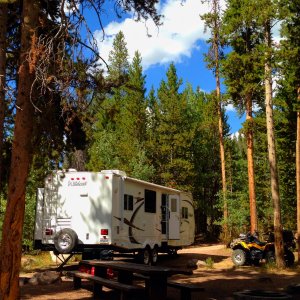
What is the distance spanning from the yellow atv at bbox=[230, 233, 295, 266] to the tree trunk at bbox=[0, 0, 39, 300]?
10116mm

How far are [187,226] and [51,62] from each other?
41.7 feet

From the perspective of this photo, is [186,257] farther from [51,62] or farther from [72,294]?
[51,62]

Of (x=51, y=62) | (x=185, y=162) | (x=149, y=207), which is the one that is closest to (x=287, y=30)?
(x=149, y=207)

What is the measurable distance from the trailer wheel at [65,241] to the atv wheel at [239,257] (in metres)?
5.83

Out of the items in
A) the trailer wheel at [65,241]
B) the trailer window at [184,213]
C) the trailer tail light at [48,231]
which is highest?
the trailer window at [184,213]

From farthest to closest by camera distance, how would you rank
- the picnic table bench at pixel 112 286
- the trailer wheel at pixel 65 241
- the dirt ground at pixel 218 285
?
the trailer wheel at pixel 65 241
the dirt ground at pixel 218 285
the picnic table bench at pixel 112 286

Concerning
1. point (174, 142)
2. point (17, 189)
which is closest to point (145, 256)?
point (17, 189)

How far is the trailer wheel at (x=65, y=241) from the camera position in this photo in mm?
12719

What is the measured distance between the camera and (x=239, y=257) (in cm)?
1552

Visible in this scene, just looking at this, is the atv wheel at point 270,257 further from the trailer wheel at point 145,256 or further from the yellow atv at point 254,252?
the trailer wheel at point 145,256

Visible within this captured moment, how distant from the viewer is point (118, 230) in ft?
43.6

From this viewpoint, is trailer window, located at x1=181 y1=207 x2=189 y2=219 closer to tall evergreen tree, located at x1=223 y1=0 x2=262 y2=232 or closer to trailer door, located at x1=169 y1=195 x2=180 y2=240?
trailer door, located at x1=169 y1=195 x2=180 y2=240

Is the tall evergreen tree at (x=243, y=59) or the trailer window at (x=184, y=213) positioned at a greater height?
the tall evergreen tree at (x=243, y=59)

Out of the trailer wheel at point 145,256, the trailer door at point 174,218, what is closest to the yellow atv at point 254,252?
the trailer door at point 174,218
